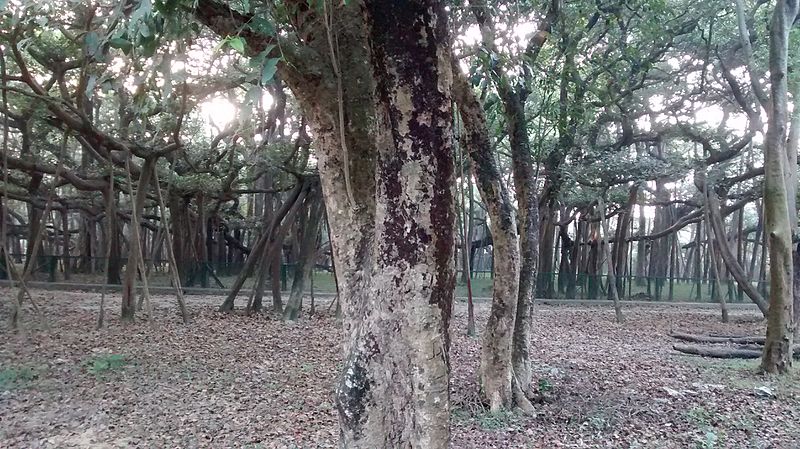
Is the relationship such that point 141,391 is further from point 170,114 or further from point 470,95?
point 170,114

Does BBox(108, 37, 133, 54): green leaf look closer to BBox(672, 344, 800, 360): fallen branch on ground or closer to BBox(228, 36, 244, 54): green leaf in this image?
BBox(228, 36, 244, 54): green leaf

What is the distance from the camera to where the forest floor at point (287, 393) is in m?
4.84

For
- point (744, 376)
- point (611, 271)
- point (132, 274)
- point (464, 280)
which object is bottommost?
point (744, 376)

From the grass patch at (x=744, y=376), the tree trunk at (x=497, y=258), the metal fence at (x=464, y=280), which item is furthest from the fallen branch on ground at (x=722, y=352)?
the metal fence at (x=464, y=280)

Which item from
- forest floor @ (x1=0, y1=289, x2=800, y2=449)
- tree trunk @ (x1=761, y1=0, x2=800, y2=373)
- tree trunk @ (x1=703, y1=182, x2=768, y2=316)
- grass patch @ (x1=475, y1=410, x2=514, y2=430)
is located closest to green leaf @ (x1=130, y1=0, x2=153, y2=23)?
forest floor @ (x1=0, y1=289, x2=800, y2=449)

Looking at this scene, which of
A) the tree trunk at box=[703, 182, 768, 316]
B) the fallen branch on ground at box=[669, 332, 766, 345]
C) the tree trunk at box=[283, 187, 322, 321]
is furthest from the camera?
the tree trunk at box=[703, 182, 768, 316]

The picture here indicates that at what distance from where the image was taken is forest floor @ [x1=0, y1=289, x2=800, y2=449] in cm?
484

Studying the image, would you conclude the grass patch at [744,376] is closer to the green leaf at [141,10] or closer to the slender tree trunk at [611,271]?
the slender tree trunk at [611,271]

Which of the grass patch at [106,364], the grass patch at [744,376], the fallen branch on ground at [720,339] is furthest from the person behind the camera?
the fallen branch on ground at [720,339]

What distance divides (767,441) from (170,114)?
10470mm

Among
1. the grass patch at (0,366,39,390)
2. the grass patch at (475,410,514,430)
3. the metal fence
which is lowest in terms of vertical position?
the grass patch at (475,410,514,430)

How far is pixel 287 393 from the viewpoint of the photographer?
619cm

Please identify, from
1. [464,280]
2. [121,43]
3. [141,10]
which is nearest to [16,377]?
[121,43]

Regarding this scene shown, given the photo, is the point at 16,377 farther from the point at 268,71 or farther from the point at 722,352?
the point at 722,352
